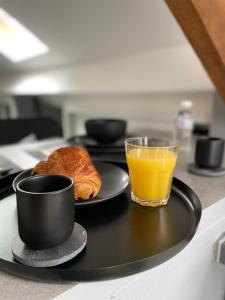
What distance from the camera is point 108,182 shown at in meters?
0.58

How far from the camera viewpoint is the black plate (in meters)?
0.47

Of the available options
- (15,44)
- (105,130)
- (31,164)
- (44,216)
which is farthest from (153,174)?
(15,44)

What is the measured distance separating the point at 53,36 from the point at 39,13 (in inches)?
9.3

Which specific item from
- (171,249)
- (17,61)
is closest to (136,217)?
(171,249)

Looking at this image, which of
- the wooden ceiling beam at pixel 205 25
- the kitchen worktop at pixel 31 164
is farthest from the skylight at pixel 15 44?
the wooden ceiling beam at pixel 205 25

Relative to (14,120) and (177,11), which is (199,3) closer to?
(177,11)

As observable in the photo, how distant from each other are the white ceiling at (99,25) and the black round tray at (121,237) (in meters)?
0.89

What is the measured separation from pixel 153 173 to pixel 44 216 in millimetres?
261

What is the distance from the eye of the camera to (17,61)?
2.42m

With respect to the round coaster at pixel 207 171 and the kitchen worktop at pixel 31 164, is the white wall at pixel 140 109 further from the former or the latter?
the round coaster at pixel 207 171

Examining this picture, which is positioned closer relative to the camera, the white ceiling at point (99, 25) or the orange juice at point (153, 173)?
the orange juice at point (153, 173)

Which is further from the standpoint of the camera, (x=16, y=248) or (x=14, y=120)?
(x=14, y=120)

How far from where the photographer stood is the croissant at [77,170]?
48 centimetres

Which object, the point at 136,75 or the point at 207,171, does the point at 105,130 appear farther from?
the point at 136,75
